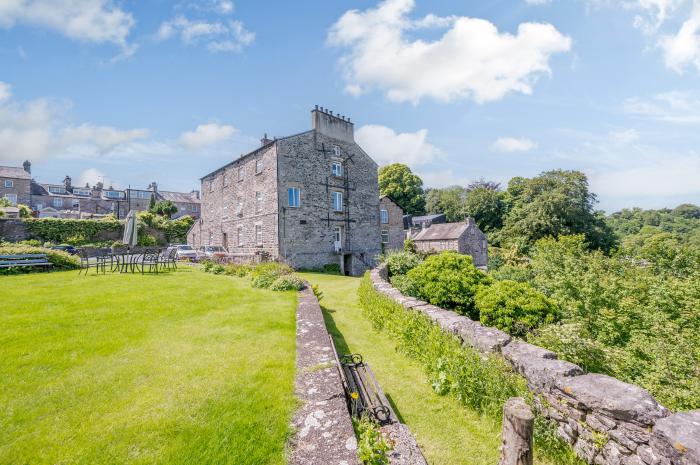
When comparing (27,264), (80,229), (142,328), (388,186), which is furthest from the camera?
(388,186)

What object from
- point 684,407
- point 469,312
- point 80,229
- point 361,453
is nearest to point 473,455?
point 361,453

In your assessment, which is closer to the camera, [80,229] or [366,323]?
[366,323]

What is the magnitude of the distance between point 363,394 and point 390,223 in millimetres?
30548

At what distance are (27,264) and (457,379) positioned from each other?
→ 17571 mm

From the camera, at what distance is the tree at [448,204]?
5800cm

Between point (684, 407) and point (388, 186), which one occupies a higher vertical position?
point (388, 186)

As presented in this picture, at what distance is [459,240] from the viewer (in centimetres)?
3403

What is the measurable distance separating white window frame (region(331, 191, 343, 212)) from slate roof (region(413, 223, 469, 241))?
15.1 meters

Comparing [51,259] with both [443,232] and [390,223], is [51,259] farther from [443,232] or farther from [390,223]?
[443,232]

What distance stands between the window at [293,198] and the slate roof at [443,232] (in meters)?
19.3

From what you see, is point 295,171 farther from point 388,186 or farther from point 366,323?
point 388,186

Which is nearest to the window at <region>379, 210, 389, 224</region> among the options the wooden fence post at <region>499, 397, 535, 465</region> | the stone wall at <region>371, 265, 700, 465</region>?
the stone wall at <region>371, 265, 700, 465</region>

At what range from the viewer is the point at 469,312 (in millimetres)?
9570

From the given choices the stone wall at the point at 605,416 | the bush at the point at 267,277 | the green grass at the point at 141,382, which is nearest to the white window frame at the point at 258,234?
the bush at the point at 267,277
